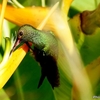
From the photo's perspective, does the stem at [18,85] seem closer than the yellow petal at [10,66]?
No

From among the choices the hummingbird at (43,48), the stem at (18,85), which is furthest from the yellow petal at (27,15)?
the stem at (18,85)

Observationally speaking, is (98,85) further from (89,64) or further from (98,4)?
(98,4)

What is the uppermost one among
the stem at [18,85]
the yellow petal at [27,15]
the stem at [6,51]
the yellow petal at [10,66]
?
the yellow petal at [27,15]

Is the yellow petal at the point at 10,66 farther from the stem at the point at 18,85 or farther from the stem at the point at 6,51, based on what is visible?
the stem at the point at 18,85

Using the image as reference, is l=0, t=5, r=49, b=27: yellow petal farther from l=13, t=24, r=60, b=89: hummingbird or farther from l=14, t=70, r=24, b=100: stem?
l=14, t=70, r=24, b=100: stem

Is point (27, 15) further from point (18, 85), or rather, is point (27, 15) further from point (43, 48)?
point (18, 85)

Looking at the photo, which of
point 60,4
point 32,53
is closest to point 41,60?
point 32,53

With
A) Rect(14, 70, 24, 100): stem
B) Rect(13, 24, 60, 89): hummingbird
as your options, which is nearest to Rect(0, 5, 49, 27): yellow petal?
Rect(13, 24, 60, 89): hummingbird

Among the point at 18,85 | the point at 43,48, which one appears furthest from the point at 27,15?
the point at 18,85
